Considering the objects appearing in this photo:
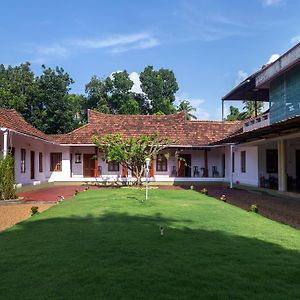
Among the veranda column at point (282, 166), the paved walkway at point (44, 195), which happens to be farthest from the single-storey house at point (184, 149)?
the paved walkway at point (44, 195)

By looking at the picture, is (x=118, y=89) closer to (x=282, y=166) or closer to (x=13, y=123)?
(x=13, y=123)

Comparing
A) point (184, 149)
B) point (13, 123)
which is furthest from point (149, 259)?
point (184, 149)

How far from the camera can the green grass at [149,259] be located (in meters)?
4.18

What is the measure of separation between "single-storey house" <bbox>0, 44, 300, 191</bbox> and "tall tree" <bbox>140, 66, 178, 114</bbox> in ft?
66.2

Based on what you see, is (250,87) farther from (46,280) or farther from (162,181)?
(46,280)

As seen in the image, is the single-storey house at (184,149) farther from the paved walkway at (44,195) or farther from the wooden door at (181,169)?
the paved walkway at (44,195)

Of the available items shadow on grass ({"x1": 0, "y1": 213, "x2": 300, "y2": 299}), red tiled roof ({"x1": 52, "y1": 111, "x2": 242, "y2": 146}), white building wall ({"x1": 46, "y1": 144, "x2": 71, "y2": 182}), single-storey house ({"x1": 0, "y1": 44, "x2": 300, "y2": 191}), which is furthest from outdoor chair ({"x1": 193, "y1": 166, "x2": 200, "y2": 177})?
shadow on grass ({"x1": 0, "y1": 213, "x2": 300, "y2": 299})

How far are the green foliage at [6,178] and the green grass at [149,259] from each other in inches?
249

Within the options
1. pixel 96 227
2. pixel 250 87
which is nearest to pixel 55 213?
pixel 96 227

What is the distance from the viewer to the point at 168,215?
394 inches

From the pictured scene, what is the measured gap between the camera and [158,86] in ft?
166

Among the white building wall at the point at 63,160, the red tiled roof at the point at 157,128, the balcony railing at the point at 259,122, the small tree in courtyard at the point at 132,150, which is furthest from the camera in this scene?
the white building wall at the point at 63,160

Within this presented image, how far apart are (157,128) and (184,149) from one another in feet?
7.75

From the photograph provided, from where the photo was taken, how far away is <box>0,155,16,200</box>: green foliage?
49.7 ft
